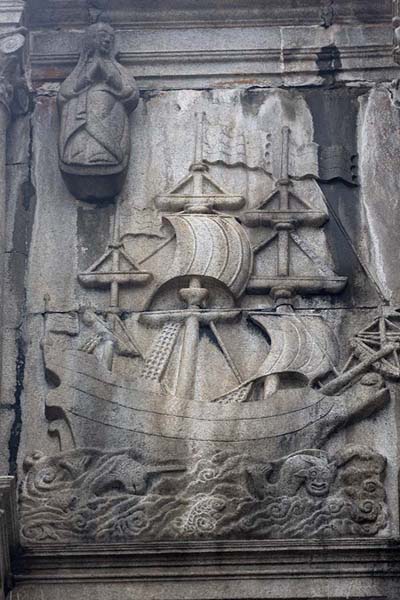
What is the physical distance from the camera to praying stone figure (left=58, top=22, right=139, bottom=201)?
13.6 m

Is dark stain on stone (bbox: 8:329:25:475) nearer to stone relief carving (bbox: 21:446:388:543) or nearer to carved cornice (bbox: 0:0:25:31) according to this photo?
stone relief carving (bbox: 21:446:388:543)

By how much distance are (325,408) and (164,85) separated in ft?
8.62

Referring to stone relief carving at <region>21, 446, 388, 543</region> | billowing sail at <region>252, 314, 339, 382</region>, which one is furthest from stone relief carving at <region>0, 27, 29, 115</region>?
stone relief carving at <region>21, 446, 388, 543</region>

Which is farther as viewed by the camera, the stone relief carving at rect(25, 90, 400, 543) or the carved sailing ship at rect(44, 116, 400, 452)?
the carved sailing ship at rect(44, 116, 400, 452)

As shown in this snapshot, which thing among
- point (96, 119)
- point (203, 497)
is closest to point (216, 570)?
point (203, 497)

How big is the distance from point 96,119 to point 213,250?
1.13m

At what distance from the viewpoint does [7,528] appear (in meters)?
12.0

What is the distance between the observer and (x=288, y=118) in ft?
46.0

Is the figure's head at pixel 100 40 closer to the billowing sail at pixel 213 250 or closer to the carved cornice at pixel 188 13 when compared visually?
the carved cornice at pixel 188 13

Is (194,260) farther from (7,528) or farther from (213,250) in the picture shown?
(7,528)

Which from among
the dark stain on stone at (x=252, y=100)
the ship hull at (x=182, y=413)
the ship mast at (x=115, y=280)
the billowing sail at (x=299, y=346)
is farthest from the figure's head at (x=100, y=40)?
the ship hull at (x=182, y=413)

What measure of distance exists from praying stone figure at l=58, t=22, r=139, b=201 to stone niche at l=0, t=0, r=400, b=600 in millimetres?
16

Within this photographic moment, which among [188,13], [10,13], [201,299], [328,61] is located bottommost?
[201,299]

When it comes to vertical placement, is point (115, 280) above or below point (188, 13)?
below
